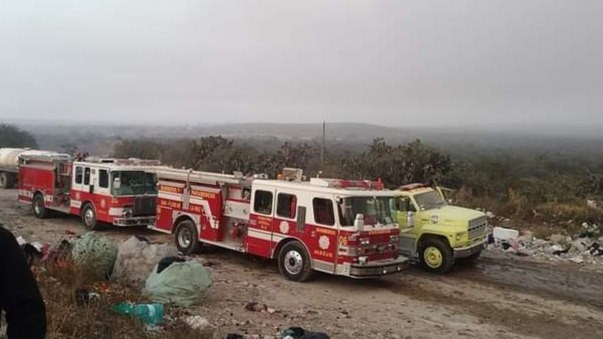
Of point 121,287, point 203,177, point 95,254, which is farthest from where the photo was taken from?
point 203,177

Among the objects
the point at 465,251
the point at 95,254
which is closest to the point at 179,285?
the point at 95,254

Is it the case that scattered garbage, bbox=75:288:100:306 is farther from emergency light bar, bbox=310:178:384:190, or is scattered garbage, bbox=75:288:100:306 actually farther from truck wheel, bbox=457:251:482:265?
truck wheel, bbox=457:251:482:265

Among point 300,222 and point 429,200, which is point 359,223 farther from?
point 429,200

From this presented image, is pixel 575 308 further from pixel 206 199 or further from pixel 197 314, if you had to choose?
pixel 206 199

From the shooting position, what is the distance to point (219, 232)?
13.7 meters

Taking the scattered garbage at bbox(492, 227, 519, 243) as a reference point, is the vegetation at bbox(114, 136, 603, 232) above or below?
above

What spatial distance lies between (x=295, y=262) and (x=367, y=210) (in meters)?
1.81

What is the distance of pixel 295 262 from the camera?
1194 cm

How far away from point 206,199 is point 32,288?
11210mm

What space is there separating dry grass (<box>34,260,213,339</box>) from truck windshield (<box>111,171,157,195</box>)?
803cm

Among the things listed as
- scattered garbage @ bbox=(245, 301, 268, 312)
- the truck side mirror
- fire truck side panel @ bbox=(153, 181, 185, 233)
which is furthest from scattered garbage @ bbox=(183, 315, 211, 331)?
fire truck side panel @ bbox=(153, 181, 185, 233)

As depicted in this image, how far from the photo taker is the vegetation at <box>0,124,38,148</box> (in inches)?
2504

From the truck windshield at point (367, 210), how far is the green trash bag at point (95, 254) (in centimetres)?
434

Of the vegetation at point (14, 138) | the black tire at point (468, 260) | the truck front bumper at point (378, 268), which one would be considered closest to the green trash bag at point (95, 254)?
the truck front bumper at point (378, 268)
